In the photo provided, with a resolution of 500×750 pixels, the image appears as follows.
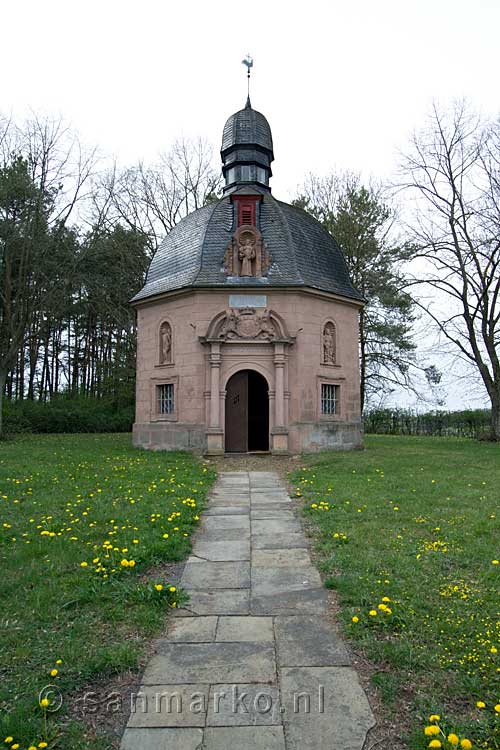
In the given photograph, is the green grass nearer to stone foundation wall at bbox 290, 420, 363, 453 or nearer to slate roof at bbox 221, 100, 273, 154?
stone foundation wall at bbox 290, 420, 363, 453

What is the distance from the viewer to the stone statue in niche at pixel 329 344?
60.4 feet

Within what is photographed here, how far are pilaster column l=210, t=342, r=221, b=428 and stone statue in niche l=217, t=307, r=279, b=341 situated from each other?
614 millimetres

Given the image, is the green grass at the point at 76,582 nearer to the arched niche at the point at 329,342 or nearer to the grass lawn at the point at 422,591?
the grass lawn at the point at 422,591

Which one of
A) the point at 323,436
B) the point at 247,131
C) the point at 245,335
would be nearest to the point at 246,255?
the point at 245,335

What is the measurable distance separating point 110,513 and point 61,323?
32868 millimetres

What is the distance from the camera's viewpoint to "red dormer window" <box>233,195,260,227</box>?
19.0 m

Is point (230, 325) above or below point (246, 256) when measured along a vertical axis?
below

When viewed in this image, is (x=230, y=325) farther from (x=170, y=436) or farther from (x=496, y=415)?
(x=496, y=415)

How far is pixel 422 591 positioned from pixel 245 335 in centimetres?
1311

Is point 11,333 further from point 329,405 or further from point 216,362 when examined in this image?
point 329,405

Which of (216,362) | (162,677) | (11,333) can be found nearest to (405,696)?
(162,677)

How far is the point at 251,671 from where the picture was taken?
339 centimetres

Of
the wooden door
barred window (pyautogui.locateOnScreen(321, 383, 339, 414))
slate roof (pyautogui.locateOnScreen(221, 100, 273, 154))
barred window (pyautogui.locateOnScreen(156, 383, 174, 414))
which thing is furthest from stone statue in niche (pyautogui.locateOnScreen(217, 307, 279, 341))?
slate roof (pyautogui.locateOnScreen(221, 100, 273, 154))

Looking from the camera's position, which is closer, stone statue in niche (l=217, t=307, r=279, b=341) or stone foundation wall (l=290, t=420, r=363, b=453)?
stone foundation wall (l=290, t=420, r=363, b=453)
